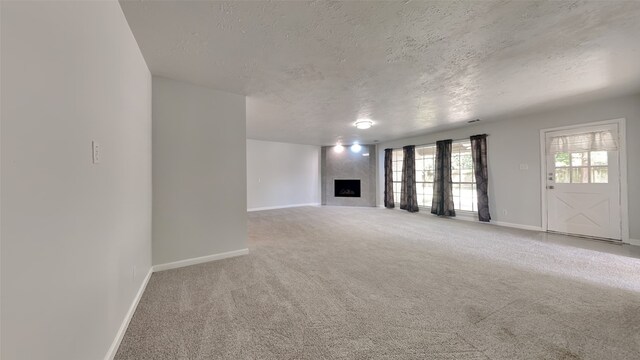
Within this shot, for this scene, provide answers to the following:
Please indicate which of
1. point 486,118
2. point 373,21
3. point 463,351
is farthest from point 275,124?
point 463,351

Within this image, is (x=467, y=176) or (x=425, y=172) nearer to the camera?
(x=467, y=176)

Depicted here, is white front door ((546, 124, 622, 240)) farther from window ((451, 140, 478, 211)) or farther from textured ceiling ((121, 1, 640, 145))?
window ((451, 140, 478, 211))

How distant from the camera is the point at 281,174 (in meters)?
8.13

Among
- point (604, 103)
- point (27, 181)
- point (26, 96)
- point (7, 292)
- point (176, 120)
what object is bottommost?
point (7, 292)

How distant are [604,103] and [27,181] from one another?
639cm

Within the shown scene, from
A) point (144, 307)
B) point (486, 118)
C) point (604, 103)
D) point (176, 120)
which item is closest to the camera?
point (144, 307)

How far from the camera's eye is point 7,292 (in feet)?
2.26

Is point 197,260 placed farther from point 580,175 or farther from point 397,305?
point 580,175

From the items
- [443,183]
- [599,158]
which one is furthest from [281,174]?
[599,158]

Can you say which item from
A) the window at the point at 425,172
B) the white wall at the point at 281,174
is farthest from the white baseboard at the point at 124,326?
the window at the point at 425,172

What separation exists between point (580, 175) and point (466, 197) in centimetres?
203

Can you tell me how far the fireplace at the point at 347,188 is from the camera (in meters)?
8.45

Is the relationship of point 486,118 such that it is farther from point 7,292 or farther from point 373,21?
point 7,292

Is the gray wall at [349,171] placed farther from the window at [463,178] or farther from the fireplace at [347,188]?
the window at [463,178]
